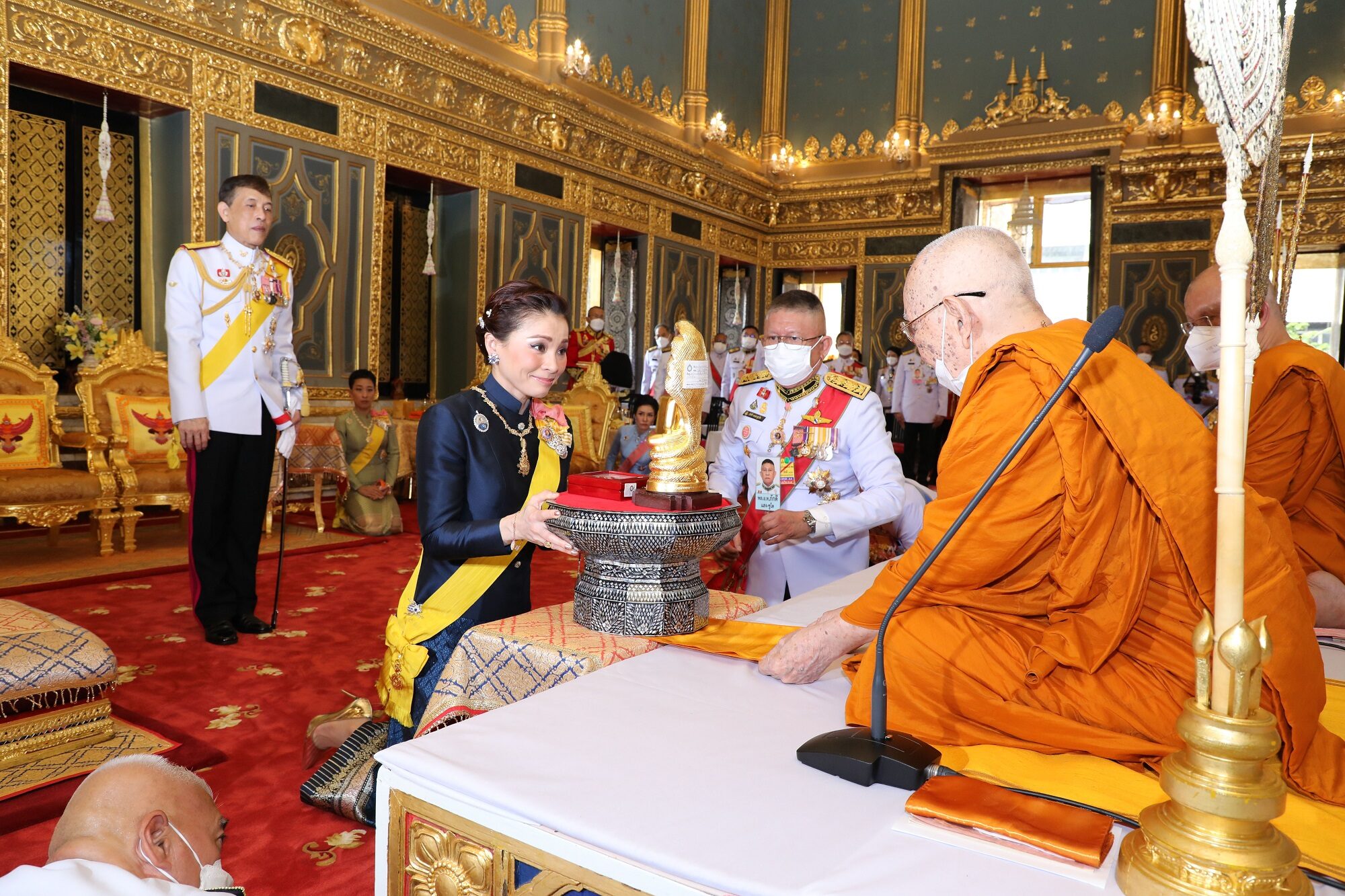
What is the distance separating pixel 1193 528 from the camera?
3.76ft

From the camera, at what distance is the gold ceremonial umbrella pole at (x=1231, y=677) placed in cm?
74

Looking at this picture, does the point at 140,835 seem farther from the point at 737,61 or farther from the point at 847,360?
the point at 737,61

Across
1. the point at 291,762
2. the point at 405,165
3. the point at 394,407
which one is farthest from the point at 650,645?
the point at 405,165

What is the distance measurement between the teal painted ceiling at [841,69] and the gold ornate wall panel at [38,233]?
982cm

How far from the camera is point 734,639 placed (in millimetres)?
1643

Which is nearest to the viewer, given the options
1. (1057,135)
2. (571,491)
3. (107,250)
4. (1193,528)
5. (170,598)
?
(1193,528)

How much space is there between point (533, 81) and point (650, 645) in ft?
28.0

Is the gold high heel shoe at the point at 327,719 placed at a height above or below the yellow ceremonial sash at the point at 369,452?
below

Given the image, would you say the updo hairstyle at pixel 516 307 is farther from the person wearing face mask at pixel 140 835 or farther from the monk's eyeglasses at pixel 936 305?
the person wearing face mask at pixel 140 835

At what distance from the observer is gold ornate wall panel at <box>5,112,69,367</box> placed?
6.20 meters

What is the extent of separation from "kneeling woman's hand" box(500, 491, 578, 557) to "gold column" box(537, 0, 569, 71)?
864 cm

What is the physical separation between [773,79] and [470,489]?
1292 cm

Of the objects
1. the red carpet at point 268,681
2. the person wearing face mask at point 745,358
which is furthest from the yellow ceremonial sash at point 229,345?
the person wearing face mask at point 745,358

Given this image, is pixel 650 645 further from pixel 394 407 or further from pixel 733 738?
pixel 394 407
